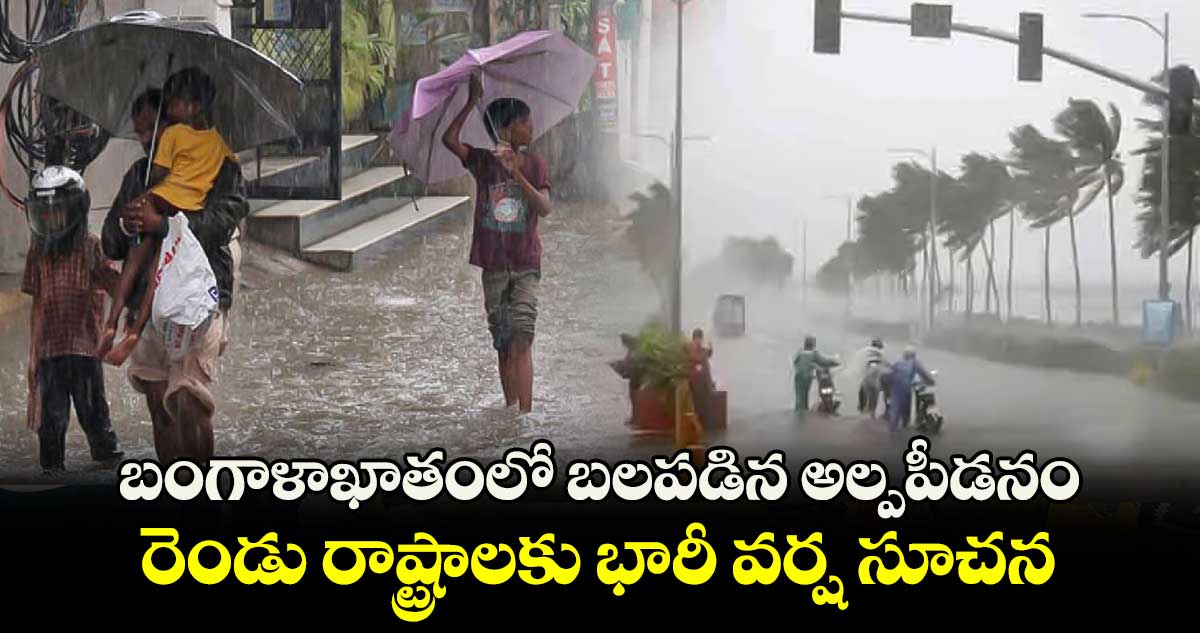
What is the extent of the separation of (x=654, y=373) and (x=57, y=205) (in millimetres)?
1817

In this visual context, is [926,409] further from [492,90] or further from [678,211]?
[492,90]

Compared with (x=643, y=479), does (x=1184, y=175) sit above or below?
above

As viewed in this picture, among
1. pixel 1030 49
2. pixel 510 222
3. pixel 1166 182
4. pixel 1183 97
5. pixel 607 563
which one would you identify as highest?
pixel 1030 49

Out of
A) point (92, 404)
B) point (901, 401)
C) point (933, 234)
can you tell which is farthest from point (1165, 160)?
point (92, 404)

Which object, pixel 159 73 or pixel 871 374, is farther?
pixel 159 73

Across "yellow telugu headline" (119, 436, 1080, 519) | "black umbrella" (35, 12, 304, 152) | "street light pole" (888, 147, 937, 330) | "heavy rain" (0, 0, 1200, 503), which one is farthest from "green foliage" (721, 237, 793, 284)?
"black umbrella" (35, 12, 304, 152)

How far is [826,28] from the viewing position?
5.22 m

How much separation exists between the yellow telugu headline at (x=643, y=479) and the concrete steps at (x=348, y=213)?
64 cm

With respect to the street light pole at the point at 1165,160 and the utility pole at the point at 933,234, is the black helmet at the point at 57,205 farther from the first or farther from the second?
the street light pole at the point at 1165,160

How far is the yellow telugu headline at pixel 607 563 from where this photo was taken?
16.7 ft

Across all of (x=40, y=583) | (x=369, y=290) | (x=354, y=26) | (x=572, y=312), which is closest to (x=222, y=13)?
(x=354, y=26)

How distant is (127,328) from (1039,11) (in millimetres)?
2738

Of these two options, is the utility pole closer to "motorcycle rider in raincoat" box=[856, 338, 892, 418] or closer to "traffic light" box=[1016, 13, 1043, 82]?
"motorcycle rider in raincoat" box=[856, 338, 892, 418]

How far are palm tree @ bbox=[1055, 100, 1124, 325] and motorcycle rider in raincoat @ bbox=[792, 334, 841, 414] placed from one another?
81 centimetres
